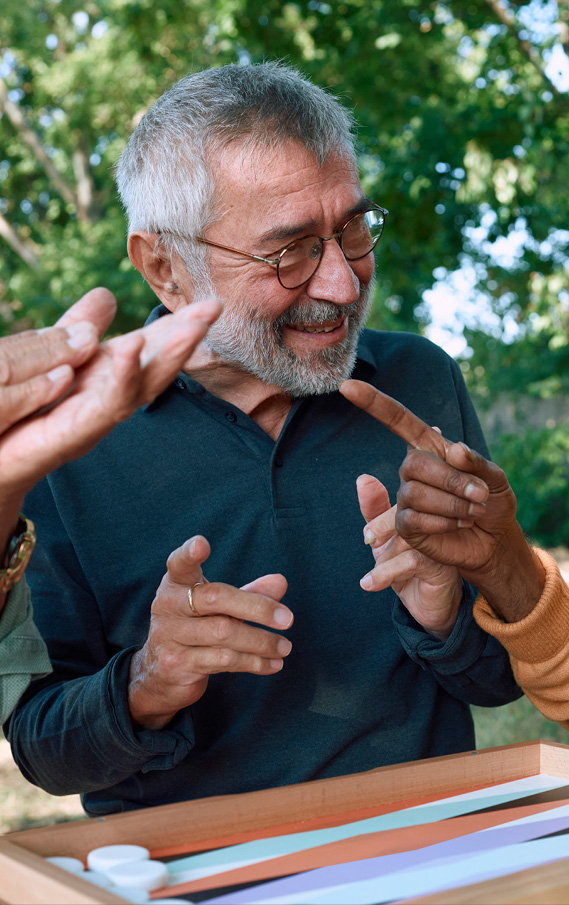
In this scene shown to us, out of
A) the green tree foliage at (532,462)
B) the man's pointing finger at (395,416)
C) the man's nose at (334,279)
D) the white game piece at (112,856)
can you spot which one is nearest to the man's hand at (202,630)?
the man's pointing finger at (395,416)

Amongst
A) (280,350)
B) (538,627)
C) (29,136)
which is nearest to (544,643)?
(538,627)

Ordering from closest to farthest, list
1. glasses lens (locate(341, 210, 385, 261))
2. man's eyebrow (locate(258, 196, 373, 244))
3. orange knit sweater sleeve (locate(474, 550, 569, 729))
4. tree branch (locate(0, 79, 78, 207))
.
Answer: orange knit sweater sleeve (locate(474, 550, 569, 729)) → man's eyebrow (locate(258, 196, 373, 244)) → glasses lens (locate(341, 210, 385, 261)) → tree branch (locate(0, 79, 78, 207))

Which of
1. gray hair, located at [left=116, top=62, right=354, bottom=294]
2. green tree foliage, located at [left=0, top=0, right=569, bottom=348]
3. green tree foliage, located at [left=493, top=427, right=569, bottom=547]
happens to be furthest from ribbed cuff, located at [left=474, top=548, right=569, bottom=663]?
green tree foliage, located at [left=493, top=427, right=569, bottom=547]

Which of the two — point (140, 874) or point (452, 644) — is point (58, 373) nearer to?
point (140, 874)

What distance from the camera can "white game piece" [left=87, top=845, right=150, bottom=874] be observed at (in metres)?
0.96

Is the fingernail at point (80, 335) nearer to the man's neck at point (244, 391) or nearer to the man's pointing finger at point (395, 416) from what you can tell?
the man's pointing finger at point (395, 416)

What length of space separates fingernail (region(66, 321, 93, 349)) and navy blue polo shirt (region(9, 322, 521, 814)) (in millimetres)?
880

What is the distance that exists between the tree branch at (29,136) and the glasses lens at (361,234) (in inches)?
453

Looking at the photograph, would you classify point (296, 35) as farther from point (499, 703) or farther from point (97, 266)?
point (499, 703)

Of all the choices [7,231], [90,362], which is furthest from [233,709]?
[7,231]

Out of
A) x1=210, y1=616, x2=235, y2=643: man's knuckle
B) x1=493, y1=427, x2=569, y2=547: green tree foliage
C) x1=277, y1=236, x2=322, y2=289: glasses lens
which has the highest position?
x1=277, y1=236, x2=322, y2=289: glasses lens

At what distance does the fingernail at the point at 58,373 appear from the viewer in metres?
1.00

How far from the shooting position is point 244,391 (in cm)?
205

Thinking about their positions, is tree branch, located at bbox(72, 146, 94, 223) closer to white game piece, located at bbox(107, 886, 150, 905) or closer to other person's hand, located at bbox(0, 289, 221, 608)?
other person's hand, located at bbox(0, 289, 221, 608)
